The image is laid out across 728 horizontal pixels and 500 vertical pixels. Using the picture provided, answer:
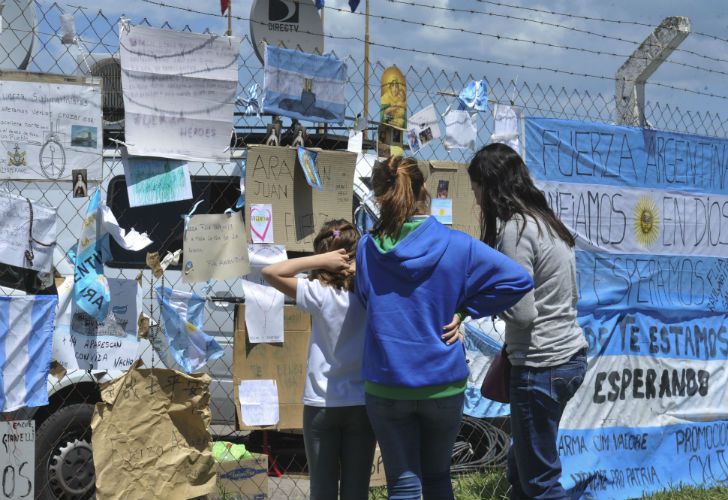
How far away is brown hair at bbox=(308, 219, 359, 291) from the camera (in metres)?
3.81

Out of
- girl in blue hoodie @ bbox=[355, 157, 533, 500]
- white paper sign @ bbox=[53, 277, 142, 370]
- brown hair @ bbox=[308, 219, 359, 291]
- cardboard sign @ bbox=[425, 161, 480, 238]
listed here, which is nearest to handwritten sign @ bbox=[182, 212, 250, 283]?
white paper sign @ bbox=[53, 277, 142, 370]

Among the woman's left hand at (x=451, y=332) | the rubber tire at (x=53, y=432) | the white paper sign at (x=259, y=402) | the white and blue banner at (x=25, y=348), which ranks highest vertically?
the woman's left hand at (x=451, y=332)

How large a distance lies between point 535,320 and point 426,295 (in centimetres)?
64

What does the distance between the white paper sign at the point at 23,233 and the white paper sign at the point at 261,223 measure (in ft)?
3.06

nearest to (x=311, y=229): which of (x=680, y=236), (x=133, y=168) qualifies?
(x=133, y=168)

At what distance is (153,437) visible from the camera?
457 cm

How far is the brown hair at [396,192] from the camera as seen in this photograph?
3604 millimetres

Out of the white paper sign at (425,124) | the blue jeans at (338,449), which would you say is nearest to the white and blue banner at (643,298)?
the white paper sign at (425,124)

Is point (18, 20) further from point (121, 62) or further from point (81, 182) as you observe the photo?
point (81, 182)

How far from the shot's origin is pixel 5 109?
4.19 metres

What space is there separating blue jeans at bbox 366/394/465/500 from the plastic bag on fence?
1.38 metres

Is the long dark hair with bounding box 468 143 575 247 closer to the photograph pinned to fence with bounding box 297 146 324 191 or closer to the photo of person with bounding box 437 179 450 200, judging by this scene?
the photograph pinned to fence with bounding box 297 146 324 191

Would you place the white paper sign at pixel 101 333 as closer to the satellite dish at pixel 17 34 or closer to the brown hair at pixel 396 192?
the satellite dish at pixel 17 34

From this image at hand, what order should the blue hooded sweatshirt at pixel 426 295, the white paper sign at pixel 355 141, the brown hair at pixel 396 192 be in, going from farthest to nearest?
1. the white paper sign at pixel 355 141
2. the brown hair at pixel 396 192
3. the blue hooded sweatshirt at pixel 426 295
